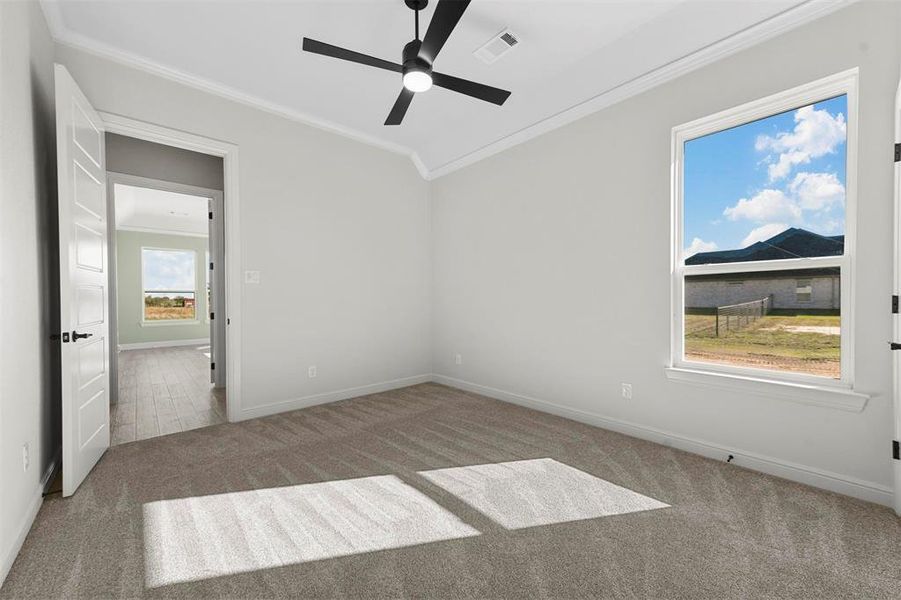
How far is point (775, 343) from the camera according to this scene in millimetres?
2523

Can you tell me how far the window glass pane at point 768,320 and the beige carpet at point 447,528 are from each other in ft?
2.41

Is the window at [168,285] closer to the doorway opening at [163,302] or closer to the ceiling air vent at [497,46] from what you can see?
the doorway opening at [163,302]

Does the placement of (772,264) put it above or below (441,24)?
below

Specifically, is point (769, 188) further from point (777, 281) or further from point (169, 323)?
point (169, 323)

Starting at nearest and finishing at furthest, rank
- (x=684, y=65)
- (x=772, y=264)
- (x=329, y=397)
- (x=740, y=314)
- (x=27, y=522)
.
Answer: (x=27, y=522) → (x=772, y=264) → (x=740, y=314) → (x=684, y=65) → (x=329, y=397)

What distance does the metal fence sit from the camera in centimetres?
256

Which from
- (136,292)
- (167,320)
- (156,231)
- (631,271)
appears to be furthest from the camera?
(167,320)

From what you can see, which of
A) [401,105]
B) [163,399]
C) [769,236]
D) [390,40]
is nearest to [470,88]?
[401,105]

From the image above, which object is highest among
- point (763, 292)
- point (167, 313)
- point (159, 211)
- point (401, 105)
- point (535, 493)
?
point (159, 211)

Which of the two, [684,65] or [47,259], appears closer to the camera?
[47,259]

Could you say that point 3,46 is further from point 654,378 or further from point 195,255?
point 195,255

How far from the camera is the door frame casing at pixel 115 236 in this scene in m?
3.97

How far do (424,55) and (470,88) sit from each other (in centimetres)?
40

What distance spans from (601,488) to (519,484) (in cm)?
48
